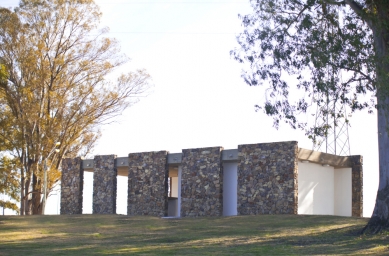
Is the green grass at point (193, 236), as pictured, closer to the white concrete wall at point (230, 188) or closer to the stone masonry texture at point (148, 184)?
the white concrete wall at point (230, 188)

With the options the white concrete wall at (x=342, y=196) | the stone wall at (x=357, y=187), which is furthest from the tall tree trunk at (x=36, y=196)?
the stone wall at (x=357, y=187)

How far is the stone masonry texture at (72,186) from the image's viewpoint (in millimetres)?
33406

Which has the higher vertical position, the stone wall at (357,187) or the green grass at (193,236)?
the stone wall at (357,187)

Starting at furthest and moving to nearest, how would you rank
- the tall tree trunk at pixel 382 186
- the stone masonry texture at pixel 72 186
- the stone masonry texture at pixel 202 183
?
the stone masonry texture at pixel 72 186 < the stone masonry texture at pixel 202 183 < the tall tree trunk at pixel 382 186

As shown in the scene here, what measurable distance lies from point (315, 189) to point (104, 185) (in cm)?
1164

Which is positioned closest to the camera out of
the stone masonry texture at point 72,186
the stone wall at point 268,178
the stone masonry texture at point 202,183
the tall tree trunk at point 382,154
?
the tall tree trunk at point 382,154

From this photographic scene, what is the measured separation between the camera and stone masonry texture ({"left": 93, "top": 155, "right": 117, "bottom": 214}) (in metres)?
31.1

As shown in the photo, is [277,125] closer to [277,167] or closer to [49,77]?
[277,167]

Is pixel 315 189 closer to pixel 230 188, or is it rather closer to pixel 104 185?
pixel 230 188

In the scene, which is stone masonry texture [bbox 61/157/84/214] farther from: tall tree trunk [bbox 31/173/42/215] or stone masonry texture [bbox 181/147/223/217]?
stone masonry texture [bbox 181/147/223/217]

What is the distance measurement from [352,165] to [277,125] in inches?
450

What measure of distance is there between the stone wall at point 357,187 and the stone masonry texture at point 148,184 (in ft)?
31.0

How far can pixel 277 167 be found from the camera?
25.2 meters

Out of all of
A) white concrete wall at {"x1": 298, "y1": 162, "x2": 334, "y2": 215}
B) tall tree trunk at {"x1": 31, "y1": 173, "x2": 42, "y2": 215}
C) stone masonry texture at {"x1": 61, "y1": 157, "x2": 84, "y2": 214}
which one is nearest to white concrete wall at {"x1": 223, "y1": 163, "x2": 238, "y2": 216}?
white concrete wall at {"x1": 298, "y1": 162, "x2": 334, "y2": 215}
